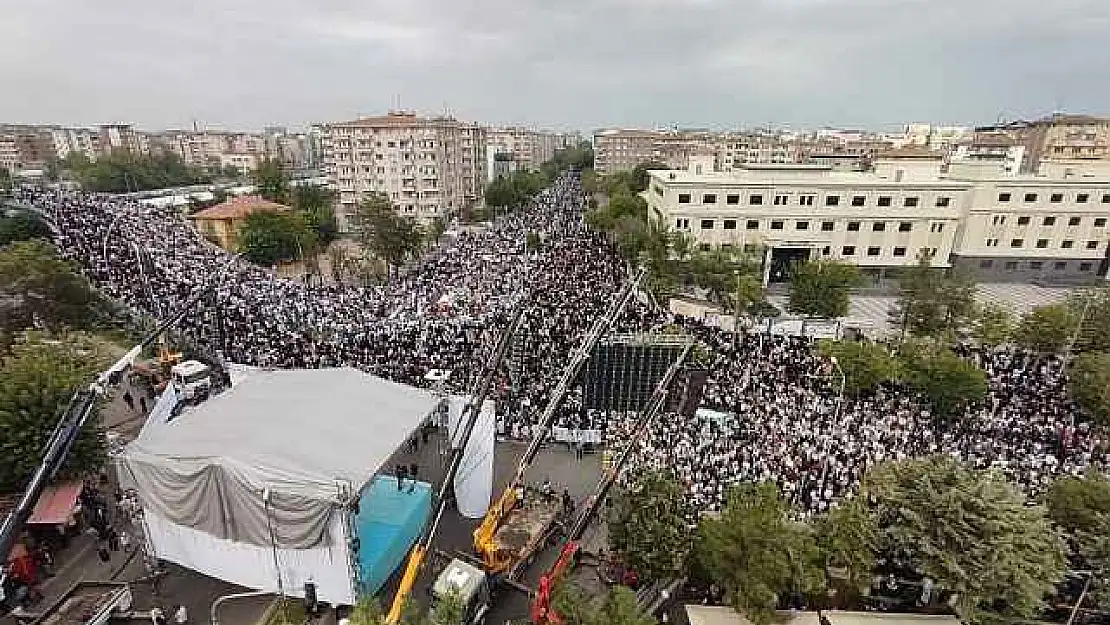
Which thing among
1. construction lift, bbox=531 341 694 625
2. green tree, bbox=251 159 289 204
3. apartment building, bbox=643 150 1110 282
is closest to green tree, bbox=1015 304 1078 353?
apartment building, bbox=643 150 1110 282

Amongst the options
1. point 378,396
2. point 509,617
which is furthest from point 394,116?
point 509,617

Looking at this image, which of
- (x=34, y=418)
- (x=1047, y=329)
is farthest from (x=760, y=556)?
(x=1047, y=329)

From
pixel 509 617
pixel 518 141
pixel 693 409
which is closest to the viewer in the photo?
pixel 509 617

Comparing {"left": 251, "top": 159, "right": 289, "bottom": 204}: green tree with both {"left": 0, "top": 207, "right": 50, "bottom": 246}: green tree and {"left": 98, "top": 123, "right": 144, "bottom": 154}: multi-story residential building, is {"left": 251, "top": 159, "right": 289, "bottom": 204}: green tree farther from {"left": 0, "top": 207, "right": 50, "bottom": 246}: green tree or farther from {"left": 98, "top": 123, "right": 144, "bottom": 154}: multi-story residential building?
{"left": 98, "top": 123, "right": 144, "bottom": 154}: multi-story residential building

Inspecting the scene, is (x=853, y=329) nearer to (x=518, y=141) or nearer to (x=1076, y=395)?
(x=1076, y=395)

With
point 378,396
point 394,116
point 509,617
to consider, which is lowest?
point 509,617

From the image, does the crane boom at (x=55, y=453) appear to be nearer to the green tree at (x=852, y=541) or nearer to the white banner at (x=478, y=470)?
the white banner at (x=478, y=470)

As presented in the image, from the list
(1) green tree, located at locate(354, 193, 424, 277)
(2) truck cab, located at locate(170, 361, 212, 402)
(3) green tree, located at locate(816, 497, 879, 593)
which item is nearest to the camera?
(3) green tree, located at locate(816, 497, 879, 593)
